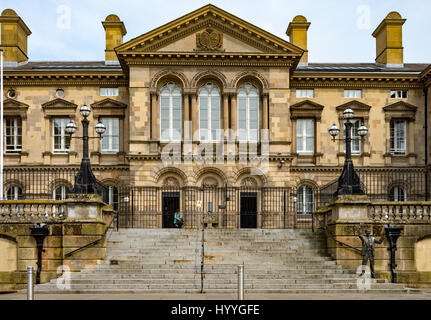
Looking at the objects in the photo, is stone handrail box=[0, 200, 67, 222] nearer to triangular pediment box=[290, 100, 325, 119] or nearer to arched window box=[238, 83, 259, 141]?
arched window box=[238, 83, 259, 141]

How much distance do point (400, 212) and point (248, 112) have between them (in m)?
17.2

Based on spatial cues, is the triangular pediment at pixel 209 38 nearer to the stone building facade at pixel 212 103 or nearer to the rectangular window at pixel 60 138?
the stone building facade at pixel 212 103

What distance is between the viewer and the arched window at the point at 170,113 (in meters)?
39.0

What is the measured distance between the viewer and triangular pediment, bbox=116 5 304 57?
38.3m

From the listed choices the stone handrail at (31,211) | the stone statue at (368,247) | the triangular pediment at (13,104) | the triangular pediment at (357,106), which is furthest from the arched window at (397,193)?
the stone handrail at (31,211)

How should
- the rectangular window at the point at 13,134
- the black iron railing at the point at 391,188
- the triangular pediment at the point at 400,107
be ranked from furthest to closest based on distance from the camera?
the triangular pediment at the point at 400,107, the rectangular window at the point at 13,134, the black iron railing at the point at 391,188

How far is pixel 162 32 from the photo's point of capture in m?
38.2

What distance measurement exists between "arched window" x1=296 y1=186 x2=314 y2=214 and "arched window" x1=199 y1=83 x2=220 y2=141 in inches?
294

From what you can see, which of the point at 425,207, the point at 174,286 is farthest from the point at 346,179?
the point at 174,286

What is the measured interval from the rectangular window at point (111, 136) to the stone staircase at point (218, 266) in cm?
1675

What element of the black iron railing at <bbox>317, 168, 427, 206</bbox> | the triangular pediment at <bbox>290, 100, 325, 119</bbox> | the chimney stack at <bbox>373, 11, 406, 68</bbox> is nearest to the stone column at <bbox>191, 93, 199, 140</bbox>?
the triangular pediment at <bbox>290, 100, 325, 119</bbox>
